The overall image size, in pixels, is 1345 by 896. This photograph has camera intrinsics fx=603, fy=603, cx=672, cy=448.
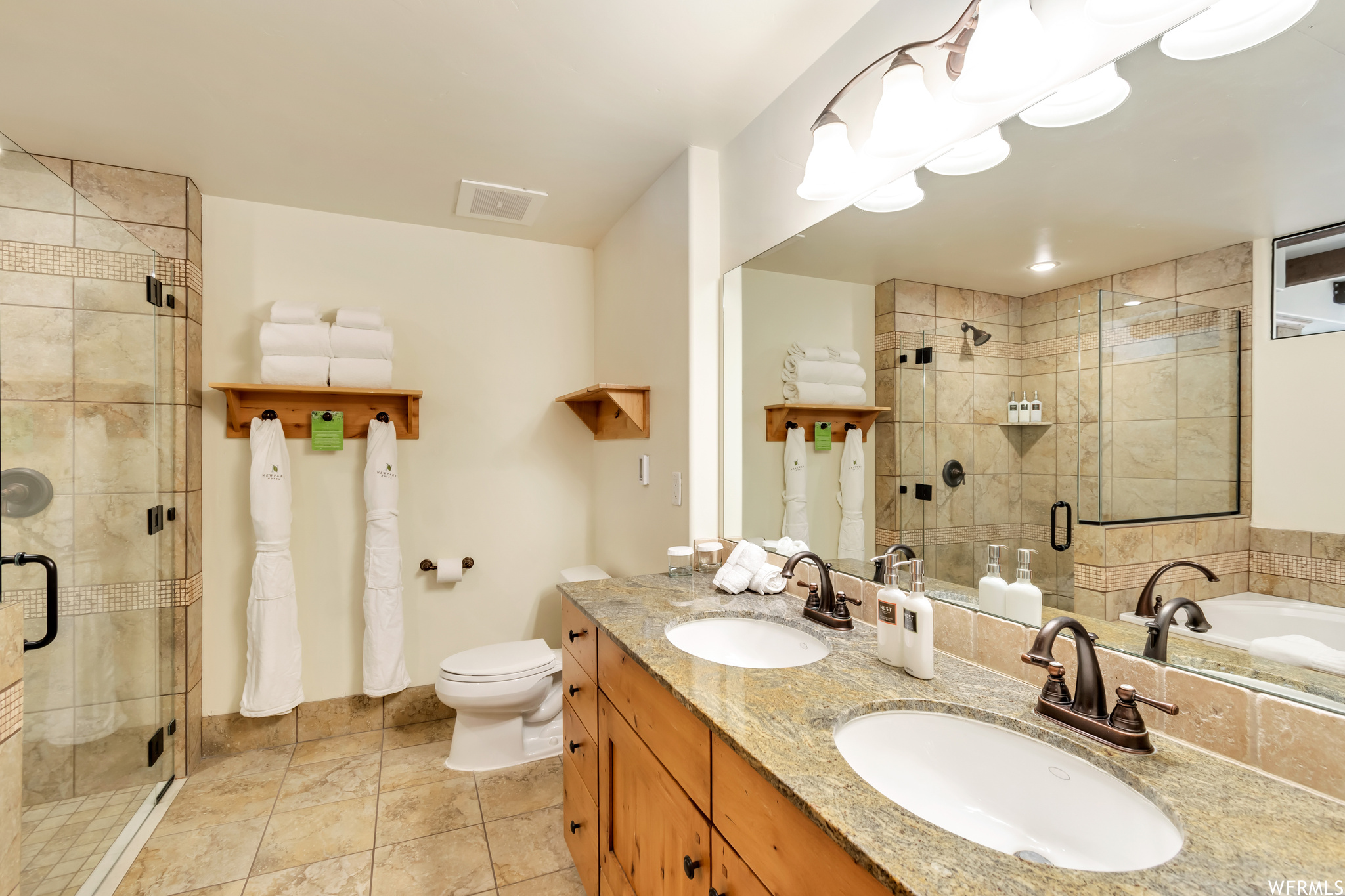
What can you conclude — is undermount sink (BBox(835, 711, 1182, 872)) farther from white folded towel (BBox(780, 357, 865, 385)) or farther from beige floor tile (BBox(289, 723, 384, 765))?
beige floor tile (BBox(289, 723, 384, 765))

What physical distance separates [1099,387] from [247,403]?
2957mm

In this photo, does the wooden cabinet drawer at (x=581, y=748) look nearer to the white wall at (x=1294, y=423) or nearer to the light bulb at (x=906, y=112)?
the white wall at (x=1294, y=423)

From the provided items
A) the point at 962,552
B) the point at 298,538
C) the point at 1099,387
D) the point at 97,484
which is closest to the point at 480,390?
the point at 298,538

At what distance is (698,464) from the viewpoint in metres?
2.18

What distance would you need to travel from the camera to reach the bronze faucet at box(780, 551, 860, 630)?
4.75 ft

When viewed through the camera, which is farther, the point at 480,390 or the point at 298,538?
the point at 480,390

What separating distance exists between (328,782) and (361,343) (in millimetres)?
1764

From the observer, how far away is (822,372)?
1.76m

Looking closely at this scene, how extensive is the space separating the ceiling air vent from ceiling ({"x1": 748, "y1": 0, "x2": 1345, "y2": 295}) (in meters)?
1.71

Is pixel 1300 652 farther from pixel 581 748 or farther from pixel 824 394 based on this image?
pixel 581 748

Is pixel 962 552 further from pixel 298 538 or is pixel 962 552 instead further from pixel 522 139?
pixel 298 538

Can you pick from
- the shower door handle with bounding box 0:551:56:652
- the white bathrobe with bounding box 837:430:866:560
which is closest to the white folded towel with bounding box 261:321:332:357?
the shower door handle with bounding box 0:551:56:652

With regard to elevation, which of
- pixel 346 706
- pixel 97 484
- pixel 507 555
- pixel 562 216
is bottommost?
pixel 346 706

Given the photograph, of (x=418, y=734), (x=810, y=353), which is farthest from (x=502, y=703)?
(x=810, y=353)
